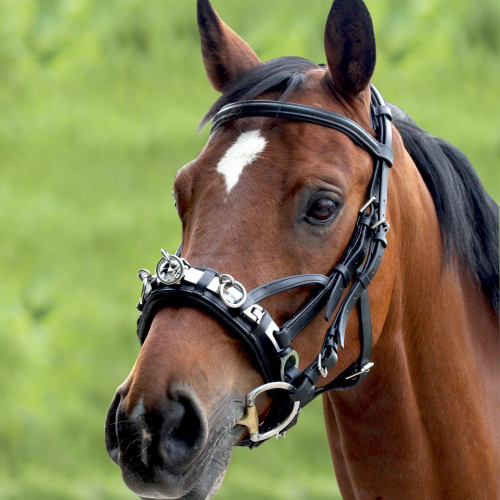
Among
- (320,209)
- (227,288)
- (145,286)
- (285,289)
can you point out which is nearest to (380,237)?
(320,209)

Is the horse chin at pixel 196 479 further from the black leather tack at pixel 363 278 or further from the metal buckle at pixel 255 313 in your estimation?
the black leather tack at pixel 363 278

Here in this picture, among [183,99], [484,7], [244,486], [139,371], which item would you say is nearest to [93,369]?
[244,486]

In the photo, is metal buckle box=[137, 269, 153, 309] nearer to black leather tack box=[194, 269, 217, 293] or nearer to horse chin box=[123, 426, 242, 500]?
black leather tack box=[194, 269, 217, 293]

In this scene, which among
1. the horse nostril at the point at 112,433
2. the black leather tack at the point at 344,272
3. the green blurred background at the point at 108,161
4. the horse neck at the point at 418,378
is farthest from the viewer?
the green blurred background at the point at 108,161

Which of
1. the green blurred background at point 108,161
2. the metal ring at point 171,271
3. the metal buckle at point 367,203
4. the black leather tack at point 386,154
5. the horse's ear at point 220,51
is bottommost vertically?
the metal ring at point 171,271

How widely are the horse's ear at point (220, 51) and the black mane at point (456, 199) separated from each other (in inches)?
3.4

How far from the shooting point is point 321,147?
1260mm

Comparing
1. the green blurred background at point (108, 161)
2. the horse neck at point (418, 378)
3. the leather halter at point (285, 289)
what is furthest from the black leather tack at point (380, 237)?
the green blurred background at point (108, 161)

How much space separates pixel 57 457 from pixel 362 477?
3.04 meters

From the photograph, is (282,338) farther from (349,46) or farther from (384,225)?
(349,46)

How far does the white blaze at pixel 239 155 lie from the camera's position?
4.00 feet

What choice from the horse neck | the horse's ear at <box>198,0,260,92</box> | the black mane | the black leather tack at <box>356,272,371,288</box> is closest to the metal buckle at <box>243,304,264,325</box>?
the black leather tack at <box>356,272,371,288</box>

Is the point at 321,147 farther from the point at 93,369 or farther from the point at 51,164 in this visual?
the point at 51,164

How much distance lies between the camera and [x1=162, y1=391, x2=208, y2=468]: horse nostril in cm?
102
